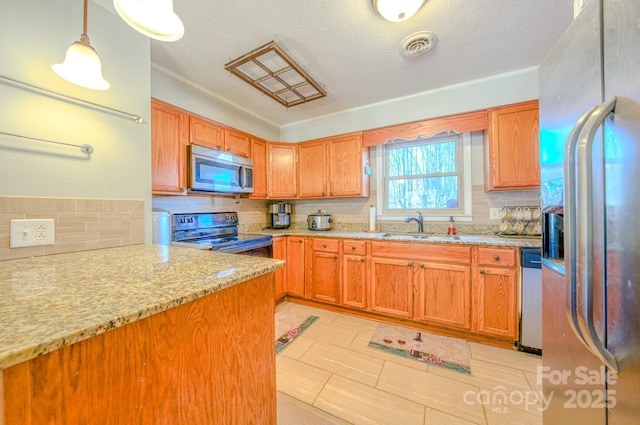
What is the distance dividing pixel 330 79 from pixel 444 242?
6.39 ft

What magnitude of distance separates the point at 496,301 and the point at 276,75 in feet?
9.12

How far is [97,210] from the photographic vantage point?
1274 mm

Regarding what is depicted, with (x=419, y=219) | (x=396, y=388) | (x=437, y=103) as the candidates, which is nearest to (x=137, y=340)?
(x=396, y=388)

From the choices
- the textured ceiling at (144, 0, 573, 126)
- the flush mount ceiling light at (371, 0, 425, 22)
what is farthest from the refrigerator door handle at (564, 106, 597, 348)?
the textured ceiling at (144, 0, 573, 126)

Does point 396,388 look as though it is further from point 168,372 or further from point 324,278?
point 168,372

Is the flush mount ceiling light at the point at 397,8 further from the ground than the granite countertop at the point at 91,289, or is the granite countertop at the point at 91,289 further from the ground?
the flush mount ceiling light at the point at 397,8

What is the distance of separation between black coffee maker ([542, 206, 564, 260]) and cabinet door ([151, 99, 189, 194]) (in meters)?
2.58

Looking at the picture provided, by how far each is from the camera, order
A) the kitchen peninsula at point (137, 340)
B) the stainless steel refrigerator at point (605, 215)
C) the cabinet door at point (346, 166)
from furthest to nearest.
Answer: the cabinet door at point (346, 166) → the stainless steel refrigerator at point (605, 215) → the kitchen peninsula at point (137, 340)

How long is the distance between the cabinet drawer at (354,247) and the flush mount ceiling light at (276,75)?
1.62 m

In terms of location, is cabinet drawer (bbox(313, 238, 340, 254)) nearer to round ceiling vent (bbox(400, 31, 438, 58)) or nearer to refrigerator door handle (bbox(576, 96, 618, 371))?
round ceiling vent (bbox(400, 31, 438, 58))

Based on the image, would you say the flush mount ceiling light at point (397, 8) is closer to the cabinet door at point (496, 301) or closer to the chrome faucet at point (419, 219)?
the chrome faucet at point (419, 219)

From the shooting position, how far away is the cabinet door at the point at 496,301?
1874 mm

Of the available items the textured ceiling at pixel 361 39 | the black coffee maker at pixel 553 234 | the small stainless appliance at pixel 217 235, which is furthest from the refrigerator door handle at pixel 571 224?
the small stainless appliance at pixel 217 235

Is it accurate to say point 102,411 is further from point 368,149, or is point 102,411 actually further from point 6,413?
point 368,149
